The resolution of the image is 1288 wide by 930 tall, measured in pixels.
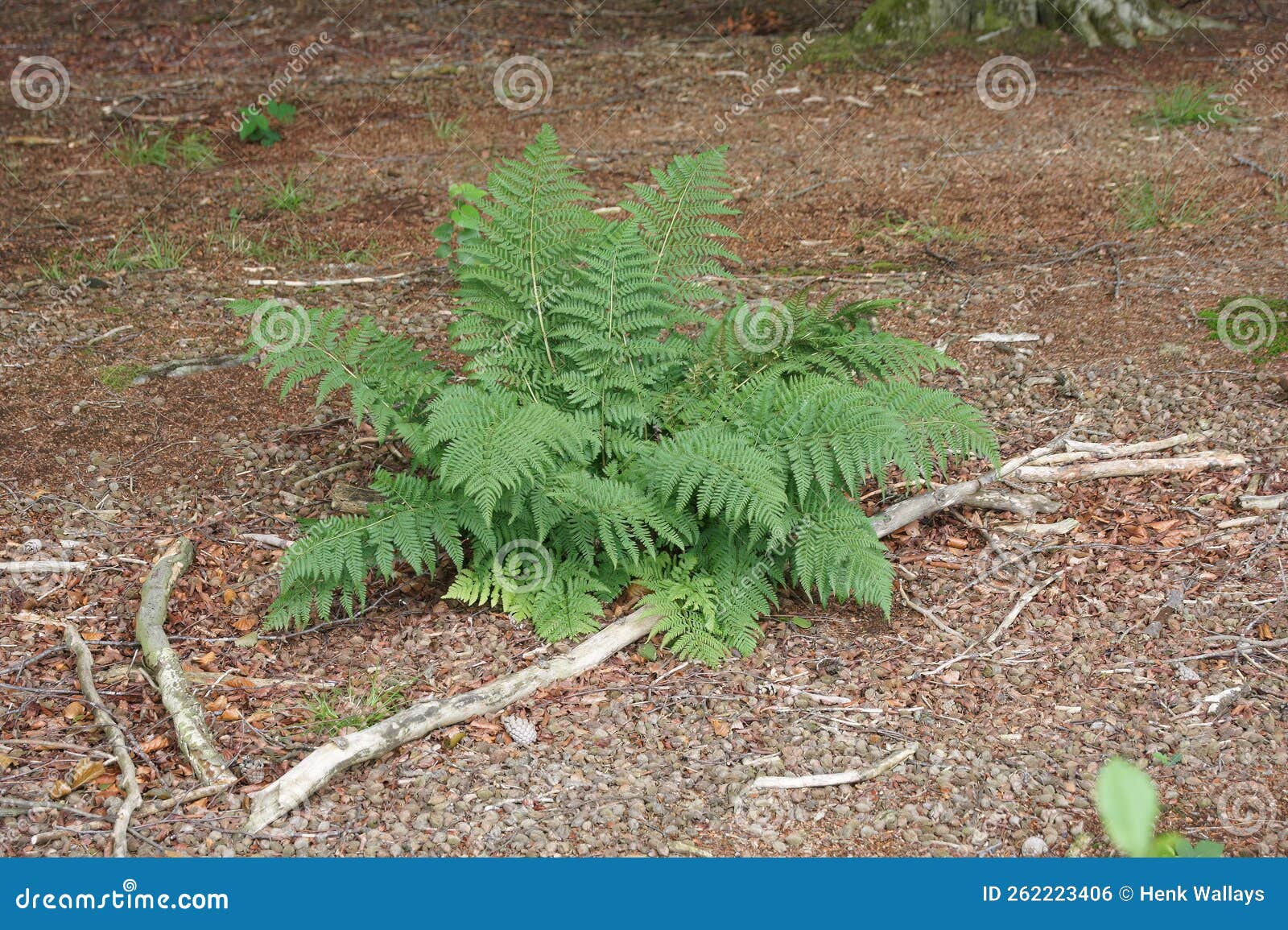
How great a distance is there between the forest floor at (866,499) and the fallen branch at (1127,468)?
53 millimetres

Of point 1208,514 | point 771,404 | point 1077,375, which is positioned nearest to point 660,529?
point 771,404

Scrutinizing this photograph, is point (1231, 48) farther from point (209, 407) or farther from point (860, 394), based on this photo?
point (209, 407)

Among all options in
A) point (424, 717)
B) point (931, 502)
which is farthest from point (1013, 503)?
point (424, 717)

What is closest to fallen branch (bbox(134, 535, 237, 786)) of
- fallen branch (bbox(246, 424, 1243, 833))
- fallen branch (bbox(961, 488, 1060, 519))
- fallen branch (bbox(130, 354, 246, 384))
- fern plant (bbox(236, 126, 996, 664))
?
fallen branch (bbox(246, 424, 1243, 833))

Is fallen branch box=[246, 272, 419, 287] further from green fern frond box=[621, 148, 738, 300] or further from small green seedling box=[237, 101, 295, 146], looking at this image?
green fern frond box=[621, 148, 738, 300]

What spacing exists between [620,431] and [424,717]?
1191mm

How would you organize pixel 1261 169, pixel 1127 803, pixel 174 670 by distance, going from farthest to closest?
pixel 1261 169, pixel 174 670, pixel 1127 803

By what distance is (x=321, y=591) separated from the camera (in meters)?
3.86

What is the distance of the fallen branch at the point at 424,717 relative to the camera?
322 centimetres

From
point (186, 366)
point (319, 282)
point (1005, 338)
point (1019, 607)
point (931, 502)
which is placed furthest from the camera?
point (319, 282)

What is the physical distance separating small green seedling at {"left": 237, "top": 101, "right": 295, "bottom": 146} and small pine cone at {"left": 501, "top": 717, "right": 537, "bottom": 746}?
6173mm

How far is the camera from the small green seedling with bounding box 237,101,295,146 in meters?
8.48

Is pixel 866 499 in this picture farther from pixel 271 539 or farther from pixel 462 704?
pixel 271 539

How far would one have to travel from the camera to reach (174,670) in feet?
12.0
